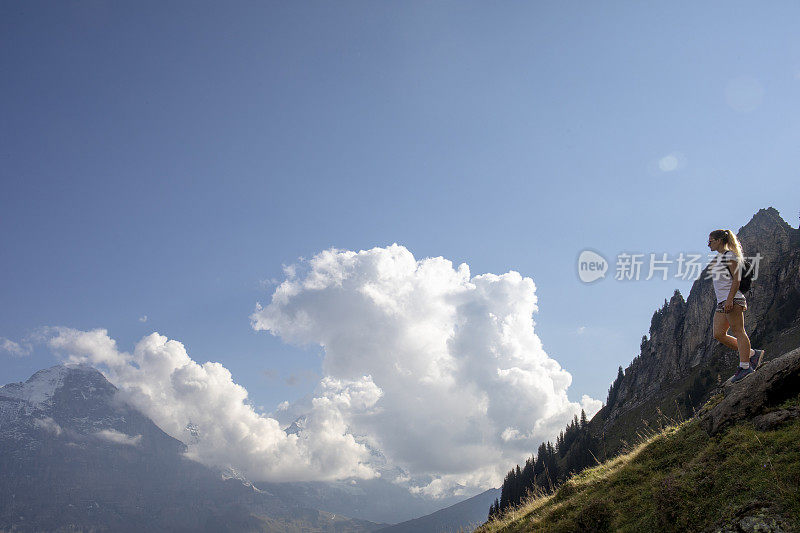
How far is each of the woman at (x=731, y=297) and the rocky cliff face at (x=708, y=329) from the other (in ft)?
421

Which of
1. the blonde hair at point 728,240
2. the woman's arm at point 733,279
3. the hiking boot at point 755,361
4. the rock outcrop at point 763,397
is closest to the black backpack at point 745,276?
the woman's arm at point 733,279

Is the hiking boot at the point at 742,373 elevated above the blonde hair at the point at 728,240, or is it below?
below

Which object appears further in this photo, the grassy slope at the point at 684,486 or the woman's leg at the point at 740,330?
the woman's leg at the point at 740,330

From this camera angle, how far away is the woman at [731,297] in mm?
10164

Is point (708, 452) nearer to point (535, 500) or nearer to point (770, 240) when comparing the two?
point (535, 500)

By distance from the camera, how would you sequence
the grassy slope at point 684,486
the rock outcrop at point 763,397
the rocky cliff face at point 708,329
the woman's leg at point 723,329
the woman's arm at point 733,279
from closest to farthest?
the grassy slope at point 684,486
the rock outcrop at point 763,397
the woman's arm at point 733,279
the woman's leg at point 723,329
the rocky cliff face at point 708,329

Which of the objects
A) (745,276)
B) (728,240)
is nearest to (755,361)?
(745,276)

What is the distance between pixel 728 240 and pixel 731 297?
1453 mm

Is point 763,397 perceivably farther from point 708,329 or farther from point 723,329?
point 708,329

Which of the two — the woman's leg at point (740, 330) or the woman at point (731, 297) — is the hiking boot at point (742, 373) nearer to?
the woman at point (731, 297)

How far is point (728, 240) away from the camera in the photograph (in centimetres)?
1051

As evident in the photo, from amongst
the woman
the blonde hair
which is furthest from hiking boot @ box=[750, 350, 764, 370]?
the blonde hair

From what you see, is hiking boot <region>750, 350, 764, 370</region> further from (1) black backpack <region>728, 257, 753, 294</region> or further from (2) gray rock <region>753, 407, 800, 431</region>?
(2) gray rock <region>753, 407, 800, 431</region>

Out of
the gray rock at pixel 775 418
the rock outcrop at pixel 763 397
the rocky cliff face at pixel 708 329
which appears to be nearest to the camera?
the gray rock at pixel 775 418
